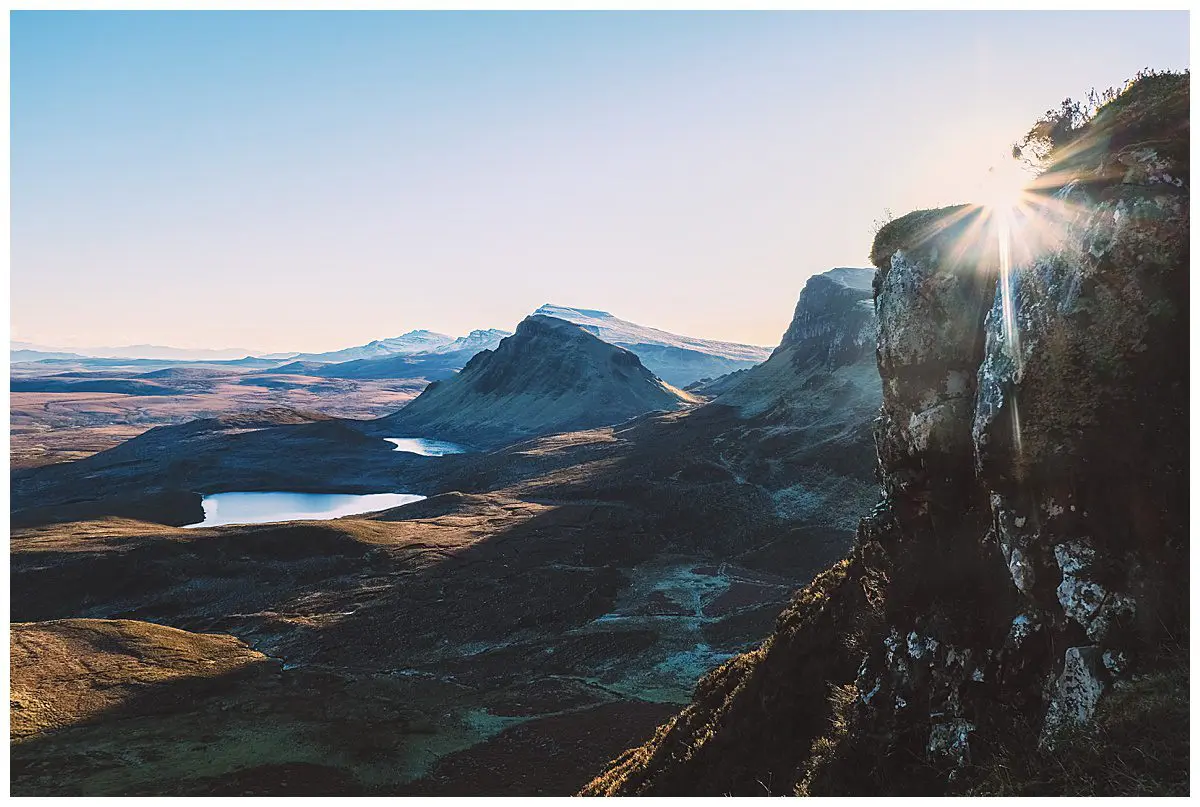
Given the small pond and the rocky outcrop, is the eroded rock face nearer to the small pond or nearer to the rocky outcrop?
the rocky outcrop

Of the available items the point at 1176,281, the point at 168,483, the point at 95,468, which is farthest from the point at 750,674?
the point at 95,468

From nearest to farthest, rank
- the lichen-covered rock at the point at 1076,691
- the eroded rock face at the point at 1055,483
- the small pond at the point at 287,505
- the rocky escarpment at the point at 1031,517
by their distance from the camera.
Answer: the lichen-covered rock at the point at 1076,691 < the rocky escarpment at the point at 1031,517 < the eroded rock face at the point at 1055,483 < the small pond at the point at 287,505

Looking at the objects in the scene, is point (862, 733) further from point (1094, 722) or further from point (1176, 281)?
point (1176, 281)

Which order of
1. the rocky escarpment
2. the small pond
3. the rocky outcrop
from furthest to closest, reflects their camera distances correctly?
the rocky outcrop < the small pond < the rocky escarpment

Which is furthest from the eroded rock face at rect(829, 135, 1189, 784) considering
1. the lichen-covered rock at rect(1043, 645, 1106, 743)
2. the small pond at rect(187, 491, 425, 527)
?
the small pond at rect(187, 491, 425, 527)

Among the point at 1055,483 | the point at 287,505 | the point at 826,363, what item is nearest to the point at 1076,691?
the point at 1055,483

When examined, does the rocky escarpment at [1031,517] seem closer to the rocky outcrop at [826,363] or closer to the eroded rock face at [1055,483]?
the eroded rock face at [1055,483]

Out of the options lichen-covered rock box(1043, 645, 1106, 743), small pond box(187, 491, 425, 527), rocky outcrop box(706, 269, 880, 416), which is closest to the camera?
lichen-covered rock box(1043, 645, 1106, 743)

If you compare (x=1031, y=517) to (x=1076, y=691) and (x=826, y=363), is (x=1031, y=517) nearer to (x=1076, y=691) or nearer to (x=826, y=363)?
(x=1076, y=691)

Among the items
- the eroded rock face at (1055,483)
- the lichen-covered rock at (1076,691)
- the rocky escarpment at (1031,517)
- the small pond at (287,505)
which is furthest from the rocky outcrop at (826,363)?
the lichen-covered rock at (1076,691)
